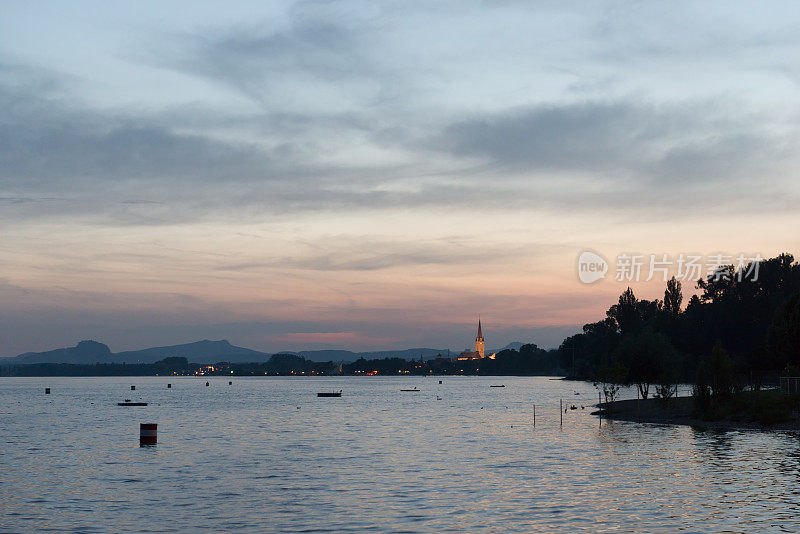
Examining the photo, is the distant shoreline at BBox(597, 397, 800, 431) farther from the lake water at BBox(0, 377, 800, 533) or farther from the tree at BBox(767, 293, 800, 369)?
the tree at BBox(767, 293, 800, 369)

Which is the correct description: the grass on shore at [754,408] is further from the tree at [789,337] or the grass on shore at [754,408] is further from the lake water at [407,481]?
the tree at [789,337]

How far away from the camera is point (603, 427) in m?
104

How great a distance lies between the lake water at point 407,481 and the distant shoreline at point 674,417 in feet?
12.9

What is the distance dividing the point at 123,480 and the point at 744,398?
3058 inches

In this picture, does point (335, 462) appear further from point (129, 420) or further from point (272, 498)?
point (129, 420)

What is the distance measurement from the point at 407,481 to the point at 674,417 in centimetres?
6375

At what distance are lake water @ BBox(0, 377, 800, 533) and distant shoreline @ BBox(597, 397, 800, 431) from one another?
12.9ft

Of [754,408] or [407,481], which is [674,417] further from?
[407,481]

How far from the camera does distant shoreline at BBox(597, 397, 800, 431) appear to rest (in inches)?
3546

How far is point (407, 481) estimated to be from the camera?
185 ft

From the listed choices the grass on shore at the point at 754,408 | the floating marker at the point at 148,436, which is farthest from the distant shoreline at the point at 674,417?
the floating marker at the point at 148,436

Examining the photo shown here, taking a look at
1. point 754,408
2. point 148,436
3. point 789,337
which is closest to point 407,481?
point 148,436

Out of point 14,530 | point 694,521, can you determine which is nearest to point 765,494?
point 694,521

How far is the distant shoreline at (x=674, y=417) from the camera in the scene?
9006 centimetres
